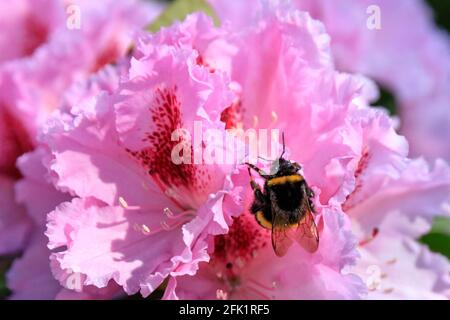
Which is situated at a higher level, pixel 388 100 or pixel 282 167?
pixel 282 167

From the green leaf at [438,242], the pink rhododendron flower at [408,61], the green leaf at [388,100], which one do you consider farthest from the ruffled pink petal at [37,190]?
the green leaf at [388,100]

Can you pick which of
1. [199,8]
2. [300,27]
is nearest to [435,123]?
[199,8]

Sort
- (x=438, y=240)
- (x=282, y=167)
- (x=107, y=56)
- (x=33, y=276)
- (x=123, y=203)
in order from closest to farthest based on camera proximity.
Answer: (x=282, y=167), (x=123, y=203), (x=33, y=276), (x=438, y=240), (x=107, y=56)

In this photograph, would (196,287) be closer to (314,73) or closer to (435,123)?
(314,73)

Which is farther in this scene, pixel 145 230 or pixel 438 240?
pixel 438 240

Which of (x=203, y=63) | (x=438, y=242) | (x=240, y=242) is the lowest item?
(x=438, y=242)

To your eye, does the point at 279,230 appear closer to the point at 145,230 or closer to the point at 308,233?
the point at 308,233

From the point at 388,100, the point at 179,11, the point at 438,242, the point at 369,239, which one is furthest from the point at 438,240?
the point at 388,100
